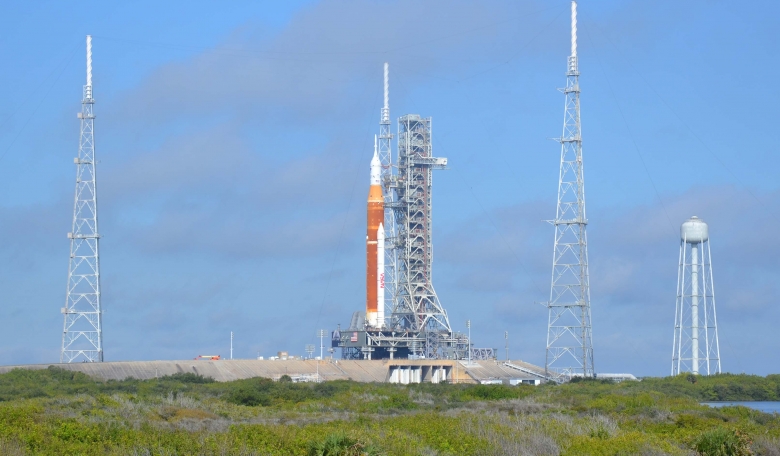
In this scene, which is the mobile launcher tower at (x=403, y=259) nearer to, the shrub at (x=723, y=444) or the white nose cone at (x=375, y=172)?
the white nose cone at (x=375, y=172)

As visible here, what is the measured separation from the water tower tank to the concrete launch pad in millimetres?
19019

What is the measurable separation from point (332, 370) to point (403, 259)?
12010 mm

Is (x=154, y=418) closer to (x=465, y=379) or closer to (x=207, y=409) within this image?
(x=207, y=409)

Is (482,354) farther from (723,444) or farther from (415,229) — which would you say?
(723,444)

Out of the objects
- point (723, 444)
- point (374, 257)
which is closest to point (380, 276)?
point (374, 257)

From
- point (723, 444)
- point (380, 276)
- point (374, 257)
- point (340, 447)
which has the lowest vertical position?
point (723, 444)

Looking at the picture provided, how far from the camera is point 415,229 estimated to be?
91.4 metres

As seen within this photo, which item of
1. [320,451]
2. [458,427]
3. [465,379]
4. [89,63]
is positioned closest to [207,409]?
[458,427]

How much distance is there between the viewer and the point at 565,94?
232ft

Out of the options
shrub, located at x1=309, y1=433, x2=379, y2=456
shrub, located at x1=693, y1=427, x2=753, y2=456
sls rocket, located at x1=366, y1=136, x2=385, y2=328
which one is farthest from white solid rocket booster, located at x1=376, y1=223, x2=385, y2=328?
shrub, located at x1=309, y1=433, x2=379, y2=456

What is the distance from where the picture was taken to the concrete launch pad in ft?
239

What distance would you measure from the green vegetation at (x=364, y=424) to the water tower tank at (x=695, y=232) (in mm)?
18914

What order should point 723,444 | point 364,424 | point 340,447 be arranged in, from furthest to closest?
point 364,424 → point 723,444 → point 340,447

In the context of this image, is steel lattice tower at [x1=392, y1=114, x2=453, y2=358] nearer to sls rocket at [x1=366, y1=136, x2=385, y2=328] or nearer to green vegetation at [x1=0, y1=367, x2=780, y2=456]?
sls rocket at [x1=366, y1=136, x2=385, y2=328]
